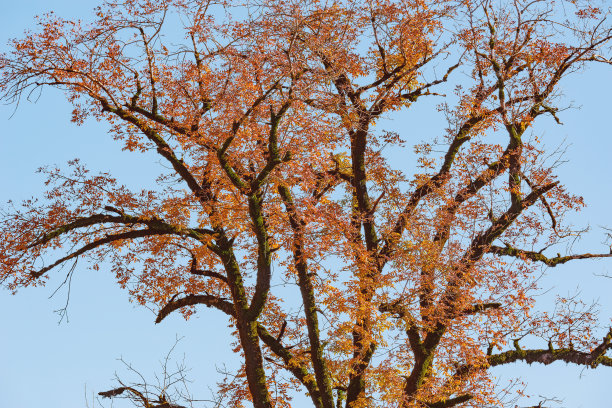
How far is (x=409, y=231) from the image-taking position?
11453mm

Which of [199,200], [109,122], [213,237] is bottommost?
[213,237]

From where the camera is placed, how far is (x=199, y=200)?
1146 centimetres

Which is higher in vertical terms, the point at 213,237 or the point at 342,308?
the point at 213,237

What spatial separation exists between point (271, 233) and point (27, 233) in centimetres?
440

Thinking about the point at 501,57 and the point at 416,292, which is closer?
the point at 416,292

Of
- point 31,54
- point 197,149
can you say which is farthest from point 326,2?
point 31,54

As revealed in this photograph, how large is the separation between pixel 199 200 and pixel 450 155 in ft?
17.0

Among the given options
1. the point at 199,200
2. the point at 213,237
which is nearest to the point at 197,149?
the point at 199,200

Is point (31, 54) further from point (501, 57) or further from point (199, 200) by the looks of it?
point (501, 57)

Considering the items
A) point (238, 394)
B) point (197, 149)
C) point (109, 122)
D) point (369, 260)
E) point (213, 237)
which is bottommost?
point (238, 394)

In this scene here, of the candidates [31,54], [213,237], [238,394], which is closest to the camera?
[31,54]

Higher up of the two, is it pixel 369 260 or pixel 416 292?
pixel 369 260

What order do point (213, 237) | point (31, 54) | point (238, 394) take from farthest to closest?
1. point (238, 394)
2. point (213, 237)
3. point (31, 54)

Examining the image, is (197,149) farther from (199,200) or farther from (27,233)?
(27,233)
